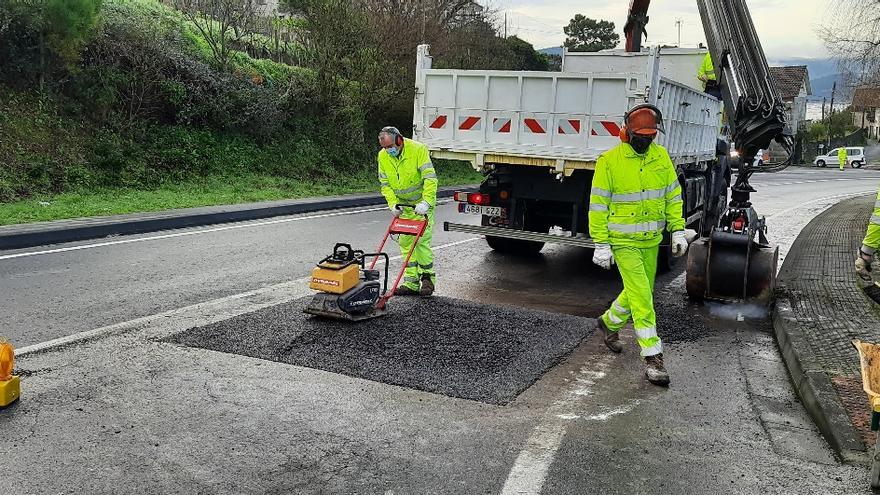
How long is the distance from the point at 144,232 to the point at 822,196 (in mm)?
19999

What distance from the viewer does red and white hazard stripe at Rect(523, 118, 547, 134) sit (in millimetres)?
8336

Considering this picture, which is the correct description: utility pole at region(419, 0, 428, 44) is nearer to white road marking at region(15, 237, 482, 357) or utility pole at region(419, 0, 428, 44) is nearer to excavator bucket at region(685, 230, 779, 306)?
white road marking at region(15, 237, 482, 357)

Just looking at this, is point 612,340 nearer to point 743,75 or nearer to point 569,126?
point 569,126

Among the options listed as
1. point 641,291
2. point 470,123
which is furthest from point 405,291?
point 641,291

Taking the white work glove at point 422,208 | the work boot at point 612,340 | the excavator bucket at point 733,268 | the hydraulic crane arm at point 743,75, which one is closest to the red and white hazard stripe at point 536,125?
the white work glove at point 422,208

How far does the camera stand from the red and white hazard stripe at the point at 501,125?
855 centimetres

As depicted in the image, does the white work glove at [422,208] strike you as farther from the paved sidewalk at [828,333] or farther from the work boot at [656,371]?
the paved sidewalk at [828,333]

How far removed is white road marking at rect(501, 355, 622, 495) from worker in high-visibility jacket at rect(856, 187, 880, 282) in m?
4.01

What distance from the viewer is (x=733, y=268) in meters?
7.58

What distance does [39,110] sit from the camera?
14852 mm

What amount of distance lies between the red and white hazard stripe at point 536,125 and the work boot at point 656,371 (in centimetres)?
354

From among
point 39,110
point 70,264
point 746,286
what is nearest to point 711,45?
point 746,286

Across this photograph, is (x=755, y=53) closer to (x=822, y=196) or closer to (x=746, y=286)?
(x=746, y=286)

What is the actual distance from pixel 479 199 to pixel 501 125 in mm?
937
